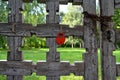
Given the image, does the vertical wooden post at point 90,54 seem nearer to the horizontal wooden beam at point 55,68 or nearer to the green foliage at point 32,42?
the horizontal wooden beam at point 55,68

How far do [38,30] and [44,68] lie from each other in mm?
618

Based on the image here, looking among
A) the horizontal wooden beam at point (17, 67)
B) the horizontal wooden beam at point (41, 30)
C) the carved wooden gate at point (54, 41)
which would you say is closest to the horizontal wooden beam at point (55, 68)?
the carved wooden gate at point (54, 41)

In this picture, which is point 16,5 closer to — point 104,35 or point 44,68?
point 44,68

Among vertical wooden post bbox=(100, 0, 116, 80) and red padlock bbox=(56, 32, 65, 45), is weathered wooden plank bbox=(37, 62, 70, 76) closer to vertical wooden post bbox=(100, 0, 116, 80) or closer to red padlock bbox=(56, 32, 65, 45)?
red padlock bbox=(56, 32, 65, 45)

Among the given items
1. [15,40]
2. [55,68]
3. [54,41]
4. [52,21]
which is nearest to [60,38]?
[54,41]

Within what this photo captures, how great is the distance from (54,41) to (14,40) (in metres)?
0.64

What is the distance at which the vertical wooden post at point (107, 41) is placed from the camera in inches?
198

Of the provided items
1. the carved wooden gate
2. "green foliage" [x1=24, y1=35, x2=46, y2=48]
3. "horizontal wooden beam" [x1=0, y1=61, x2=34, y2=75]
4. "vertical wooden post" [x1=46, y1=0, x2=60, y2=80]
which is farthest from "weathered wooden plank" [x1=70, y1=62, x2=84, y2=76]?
"green foliage" [x1=24, y1=35, x2=46, y2=48]

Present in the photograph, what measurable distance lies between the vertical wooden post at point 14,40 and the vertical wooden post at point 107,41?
4.43ft

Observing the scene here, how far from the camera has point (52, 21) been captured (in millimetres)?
4984

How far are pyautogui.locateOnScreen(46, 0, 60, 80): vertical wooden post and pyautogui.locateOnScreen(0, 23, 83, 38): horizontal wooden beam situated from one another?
0.32 ft

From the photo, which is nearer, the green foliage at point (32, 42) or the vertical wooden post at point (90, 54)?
the vertical wooden post at point (90, 54)

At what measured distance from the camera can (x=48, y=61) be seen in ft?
16.2

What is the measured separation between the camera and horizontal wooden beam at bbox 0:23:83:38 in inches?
195
